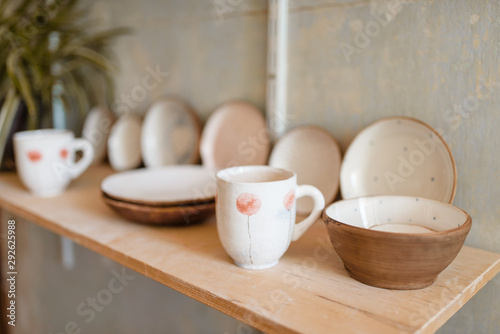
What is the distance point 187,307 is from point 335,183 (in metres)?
0.74

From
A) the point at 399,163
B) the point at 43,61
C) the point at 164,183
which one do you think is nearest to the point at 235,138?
the point at 164,183

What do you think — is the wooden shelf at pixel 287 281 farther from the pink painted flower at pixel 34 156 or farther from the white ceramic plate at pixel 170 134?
the white ceramic plate at pixel 170 134

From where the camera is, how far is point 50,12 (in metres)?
1.46

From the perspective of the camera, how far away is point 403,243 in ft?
1.88

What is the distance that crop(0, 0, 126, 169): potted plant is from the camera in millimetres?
1341

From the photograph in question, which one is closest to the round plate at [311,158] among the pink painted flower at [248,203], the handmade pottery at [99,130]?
the pink painted flower at [248,203]

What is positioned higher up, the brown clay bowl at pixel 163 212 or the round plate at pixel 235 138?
the round plate at pixel 235 138

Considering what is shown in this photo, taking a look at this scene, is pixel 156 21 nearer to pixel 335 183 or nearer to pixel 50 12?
pixel 50 12

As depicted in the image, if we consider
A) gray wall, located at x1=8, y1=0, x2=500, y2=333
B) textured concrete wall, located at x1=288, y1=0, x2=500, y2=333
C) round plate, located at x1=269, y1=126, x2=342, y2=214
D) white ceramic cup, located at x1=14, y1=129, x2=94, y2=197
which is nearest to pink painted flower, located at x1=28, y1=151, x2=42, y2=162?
white ceramic cup, located at x1=14, y1=129, x2=94, y2=197

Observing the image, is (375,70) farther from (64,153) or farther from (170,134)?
(64,153)

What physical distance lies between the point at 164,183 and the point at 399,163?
1.95ft

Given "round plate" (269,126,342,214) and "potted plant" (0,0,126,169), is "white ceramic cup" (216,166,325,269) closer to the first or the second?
"round plate" (269,126,342,214)

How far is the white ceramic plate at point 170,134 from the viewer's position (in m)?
1.26

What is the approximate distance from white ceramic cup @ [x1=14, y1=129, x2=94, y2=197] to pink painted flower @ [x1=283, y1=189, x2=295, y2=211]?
0.74 m
